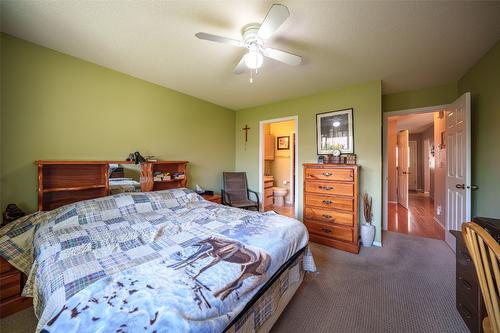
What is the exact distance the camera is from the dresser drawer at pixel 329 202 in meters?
2.70

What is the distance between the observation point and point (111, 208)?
204 centimetres

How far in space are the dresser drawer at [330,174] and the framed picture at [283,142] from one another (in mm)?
2654

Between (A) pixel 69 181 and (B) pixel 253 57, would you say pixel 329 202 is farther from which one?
(A) pixel 69 181

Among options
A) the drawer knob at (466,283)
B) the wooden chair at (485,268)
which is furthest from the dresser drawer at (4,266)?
the drawer knob at (466,283)

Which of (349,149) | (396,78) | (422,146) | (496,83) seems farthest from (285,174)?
(422,146)

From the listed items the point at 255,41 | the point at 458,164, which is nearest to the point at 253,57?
the point at 255,41

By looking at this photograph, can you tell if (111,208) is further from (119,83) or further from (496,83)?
(496,83)

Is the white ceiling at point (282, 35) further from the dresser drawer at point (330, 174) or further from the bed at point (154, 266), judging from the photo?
the bed at point (154, 266)

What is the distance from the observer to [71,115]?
2215 mm

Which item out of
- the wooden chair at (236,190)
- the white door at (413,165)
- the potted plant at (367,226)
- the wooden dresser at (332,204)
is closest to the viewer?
the wooden dresser at (332,204)

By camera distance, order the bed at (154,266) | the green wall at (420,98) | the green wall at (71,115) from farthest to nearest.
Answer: the green wall at (420,98) < the green wall at (71,115) < the bed at (154,266)

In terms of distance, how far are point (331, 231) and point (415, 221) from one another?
100 inches

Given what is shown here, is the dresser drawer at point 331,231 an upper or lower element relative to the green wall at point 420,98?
lower

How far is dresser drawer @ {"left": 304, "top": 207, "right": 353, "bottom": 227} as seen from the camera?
8.87 ft
